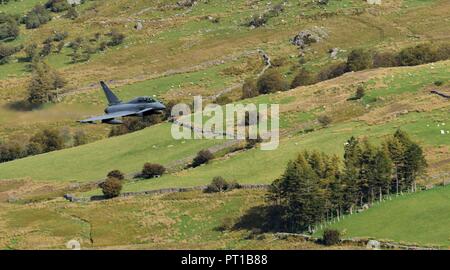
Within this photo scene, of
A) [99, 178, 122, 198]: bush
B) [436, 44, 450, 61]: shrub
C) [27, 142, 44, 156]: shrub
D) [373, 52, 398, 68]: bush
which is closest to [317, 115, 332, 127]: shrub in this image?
[99, 178, 122, 198]: bush

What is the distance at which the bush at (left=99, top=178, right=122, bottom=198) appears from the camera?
10831 centimetres

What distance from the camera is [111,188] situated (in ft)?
355

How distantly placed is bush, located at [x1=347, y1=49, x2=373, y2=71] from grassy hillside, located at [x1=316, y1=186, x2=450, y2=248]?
67.3 metres

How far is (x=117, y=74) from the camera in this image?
194 metres

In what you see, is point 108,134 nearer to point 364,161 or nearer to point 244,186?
point 244,186

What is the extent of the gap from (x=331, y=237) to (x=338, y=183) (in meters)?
11.0

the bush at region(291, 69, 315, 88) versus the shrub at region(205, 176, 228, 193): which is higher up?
the shrub at region(205, 176, 228, 193)

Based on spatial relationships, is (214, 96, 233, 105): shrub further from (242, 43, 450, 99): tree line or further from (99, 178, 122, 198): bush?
(99, 178, 122, 198): bush

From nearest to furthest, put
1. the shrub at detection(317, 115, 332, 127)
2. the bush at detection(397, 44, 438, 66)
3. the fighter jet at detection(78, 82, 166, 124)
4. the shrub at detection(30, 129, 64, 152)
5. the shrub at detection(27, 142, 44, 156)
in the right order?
the fighter jet at detection(78, 82, 166, 124), the shrub at detection(317, 115, 332, 127), the shrub at detection(27, 142, 44, 156), the shrub at detection(30, 129, 64, 152), the bush at detection(397, 44, 438, 66)

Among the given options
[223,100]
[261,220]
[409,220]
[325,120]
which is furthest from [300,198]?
[223,100]

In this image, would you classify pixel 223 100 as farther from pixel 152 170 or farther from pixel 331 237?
pixel 331 237

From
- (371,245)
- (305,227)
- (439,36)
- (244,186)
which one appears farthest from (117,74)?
(371,245)

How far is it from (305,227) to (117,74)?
11069 centimetres

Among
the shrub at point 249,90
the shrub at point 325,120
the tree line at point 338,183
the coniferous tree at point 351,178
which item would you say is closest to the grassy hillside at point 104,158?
the shrub at point 325,120
